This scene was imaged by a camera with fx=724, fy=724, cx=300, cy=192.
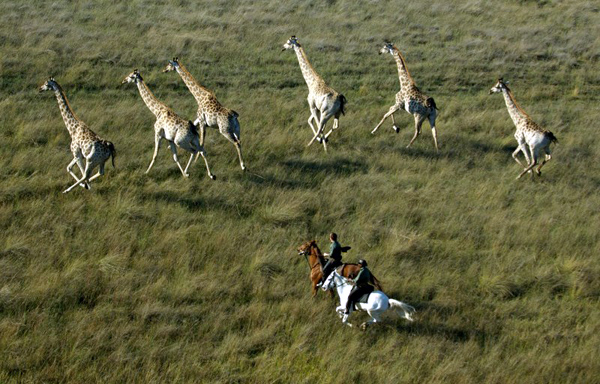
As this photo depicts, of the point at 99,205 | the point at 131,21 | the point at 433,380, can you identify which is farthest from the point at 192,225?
the point at 131,21

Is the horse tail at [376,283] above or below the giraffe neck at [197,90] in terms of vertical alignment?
below

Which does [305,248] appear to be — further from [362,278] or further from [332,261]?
[362,278]

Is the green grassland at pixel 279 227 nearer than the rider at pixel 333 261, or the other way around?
the green grassland at pixel 279 227

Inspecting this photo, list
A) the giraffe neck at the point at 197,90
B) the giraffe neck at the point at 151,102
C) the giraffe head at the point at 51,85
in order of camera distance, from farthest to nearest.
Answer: the giraffe neck at the point at 197,90 → the giraffe head at the point at 51,85 → the giraffe neck at the point at 151,102

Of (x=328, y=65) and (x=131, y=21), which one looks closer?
(x=328, y=65)

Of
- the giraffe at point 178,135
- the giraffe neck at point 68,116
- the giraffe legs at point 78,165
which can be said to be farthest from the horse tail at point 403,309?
the giraffe neck at point 68,116

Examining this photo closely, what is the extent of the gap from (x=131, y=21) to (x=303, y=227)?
49.8ft

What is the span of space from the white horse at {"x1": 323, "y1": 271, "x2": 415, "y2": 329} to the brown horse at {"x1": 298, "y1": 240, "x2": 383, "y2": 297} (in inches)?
7.2

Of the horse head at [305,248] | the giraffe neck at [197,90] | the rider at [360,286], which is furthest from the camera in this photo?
the giraffe neck at [197,90]

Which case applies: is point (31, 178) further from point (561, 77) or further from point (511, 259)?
point (561, 77)

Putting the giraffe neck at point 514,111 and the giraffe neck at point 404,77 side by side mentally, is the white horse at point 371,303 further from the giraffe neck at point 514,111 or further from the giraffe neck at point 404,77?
the giraffe neck at point 404,77

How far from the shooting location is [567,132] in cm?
1927

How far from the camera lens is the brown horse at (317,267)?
11078 millimetres

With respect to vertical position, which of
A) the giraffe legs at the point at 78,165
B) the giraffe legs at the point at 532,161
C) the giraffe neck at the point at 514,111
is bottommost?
the giraffe legs at the point at 78,165
